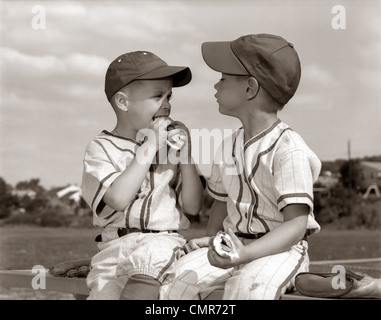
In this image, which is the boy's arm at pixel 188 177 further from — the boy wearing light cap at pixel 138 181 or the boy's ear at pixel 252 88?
the boy's ear at pixel 252 88

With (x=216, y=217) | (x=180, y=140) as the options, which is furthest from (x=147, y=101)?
(x=216, y=217)

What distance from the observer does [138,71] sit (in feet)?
11.2

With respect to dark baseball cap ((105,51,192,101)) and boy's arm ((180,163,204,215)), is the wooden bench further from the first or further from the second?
dark baseball cap ((105,51,192,101))

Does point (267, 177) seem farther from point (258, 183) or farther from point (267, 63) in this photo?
point (267, 63)

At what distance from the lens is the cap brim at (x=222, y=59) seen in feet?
10.4

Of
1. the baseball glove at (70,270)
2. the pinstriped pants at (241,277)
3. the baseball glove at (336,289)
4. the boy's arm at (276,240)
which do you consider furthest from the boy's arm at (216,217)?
the baseball glove at (70,270)

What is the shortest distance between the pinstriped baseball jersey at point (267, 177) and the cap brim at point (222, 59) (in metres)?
0.32

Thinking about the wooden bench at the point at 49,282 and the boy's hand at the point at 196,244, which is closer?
the boy's hand at the point at 196,244

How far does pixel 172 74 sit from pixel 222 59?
32 cm

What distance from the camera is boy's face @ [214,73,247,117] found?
3.20 m

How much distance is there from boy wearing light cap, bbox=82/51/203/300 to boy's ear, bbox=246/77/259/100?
39cm
